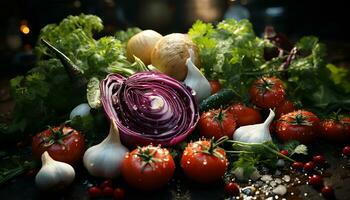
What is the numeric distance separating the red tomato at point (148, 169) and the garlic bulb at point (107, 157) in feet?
0.28

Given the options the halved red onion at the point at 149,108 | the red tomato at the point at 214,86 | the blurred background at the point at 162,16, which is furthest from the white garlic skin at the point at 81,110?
the blurred background at the point at 162,16

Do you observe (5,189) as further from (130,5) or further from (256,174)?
(130,5)

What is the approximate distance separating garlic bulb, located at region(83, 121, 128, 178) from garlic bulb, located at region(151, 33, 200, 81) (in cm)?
77

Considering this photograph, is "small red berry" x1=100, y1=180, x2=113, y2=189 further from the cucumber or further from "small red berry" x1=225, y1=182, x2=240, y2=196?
the cucumber

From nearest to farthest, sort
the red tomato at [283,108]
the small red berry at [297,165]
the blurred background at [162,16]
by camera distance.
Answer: the small red berry at [297,165] < the red tomato at [283,108] < the blurred background at [162,16]

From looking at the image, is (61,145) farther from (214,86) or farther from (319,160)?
(319,160)

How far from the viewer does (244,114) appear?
2.34m

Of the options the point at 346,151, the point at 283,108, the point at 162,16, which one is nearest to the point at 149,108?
the point at 283,108

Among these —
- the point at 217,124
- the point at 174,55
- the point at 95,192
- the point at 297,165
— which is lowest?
the point at 95,192

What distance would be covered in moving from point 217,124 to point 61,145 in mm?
874

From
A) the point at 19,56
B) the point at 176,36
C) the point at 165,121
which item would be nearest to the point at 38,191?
the point at 165,121

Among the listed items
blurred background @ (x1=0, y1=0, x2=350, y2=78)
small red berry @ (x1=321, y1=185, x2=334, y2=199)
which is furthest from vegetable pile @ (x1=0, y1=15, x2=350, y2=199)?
blurred background @ (x1=0, y1=0, x2=350, y2=78)

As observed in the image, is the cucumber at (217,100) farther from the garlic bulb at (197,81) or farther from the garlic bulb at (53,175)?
the garlic bulb at (53,175)

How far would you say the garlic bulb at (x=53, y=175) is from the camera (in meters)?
1.84
